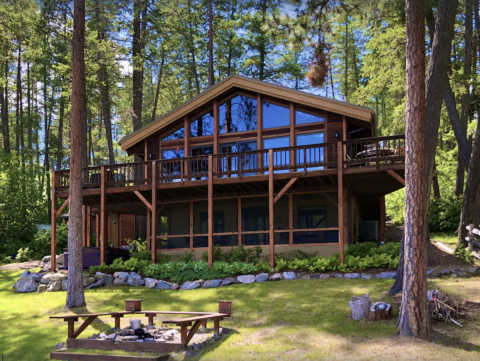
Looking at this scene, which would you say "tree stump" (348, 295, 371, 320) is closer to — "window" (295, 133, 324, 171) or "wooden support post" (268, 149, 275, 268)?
"wooden support post" (268, 149, 275, 268)

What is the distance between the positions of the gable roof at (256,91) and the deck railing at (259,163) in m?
1.36

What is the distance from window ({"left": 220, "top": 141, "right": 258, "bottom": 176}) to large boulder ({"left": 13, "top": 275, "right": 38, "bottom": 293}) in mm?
7834

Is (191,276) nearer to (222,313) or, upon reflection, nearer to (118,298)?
(118,298)

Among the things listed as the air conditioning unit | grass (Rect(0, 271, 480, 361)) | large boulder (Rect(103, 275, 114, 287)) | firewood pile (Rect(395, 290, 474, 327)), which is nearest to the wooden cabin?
large boulder (Rect(103, 275, 114, 287))

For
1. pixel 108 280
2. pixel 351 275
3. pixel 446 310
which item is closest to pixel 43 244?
pixel 108 280

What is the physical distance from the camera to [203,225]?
1977 cm

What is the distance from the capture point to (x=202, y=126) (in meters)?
20.0

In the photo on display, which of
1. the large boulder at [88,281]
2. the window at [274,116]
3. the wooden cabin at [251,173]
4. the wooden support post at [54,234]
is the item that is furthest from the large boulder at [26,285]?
the window at [274,116]

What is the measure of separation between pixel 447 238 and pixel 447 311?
13.1m

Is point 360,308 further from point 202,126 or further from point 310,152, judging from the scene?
point 202,126

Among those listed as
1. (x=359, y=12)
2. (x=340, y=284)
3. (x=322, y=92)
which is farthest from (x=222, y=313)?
(x=322, y=92)

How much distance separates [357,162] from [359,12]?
5503 millimetres

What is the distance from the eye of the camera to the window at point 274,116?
18.5 m

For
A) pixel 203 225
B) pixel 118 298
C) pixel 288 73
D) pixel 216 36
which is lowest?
pixel 118 298
